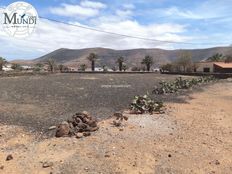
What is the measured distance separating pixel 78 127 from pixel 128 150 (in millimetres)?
2095

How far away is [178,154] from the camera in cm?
799

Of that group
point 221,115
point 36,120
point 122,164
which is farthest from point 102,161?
point 221,115

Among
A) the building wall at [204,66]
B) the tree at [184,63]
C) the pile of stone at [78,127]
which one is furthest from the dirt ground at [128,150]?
the tree at [184,63]

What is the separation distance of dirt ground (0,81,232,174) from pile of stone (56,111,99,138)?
25 cm

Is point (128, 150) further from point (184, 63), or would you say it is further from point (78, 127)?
point (184, 63)

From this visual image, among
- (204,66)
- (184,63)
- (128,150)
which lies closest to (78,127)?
(128,150)

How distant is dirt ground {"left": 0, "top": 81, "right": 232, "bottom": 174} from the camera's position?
7094 millimetres

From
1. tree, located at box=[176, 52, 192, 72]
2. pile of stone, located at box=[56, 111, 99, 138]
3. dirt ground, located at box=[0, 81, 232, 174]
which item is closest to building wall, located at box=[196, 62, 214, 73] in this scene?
tree, located at box=[176, 52, 192, 72]

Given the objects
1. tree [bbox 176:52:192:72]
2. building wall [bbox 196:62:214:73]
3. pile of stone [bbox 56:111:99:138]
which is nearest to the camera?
pile of stone [bbox 56:111:99:138]

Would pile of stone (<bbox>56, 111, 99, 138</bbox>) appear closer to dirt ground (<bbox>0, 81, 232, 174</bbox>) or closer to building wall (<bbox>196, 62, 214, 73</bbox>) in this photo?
dirt ground (<bbox>0, 81, 232, 174</bbox>)

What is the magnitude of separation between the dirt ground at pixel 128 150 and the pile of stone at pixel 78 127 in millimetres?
248

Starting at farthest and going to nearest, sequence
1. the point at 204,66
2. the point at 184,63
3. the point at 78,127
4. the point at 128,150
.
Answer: the point at 184,63, the point at 204,66, the point at 78,127, the point at 128,150

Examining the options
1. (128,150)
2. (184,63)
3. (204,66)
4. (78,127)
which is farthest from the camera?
(184,63)

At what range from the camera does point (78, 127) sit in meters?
9.71
